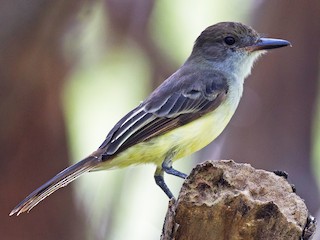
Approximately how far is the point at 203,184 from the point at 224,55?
7.24ft

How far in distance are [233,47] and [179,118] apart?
2.66 ft

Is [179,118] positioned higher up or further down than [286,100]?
further down

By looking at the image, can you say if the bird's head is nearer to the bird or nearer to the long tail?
the bird

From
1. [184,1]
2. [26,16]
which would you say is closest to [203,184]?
[26,16]

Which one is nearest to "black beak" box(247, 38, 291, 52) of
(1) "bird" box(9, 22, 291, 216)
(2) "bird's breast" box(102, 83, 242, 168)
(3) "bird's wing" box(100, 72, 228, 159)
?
(1) "bird" box(9, 22, 291, 216)

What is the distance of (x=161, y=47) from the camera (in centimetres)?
653

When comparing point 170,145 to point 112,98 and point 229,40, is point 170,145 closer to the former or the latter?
point 229,40

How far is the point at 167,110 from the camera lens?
519 centimetres

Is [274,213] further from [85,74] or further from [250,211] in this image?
[85,74]

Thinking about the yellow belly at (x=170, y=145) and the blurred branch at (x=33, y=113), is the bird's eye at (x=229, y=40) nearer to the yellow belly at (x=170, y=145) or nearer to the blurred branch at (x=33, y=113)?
the yellow belly at (x=170, y=145)

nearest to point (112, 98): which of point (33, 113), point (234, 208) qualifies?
point (33, 113)

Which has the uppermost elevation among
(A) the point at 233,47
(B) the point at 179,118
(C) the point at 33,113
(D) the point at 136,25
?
(D) the point at 136,25

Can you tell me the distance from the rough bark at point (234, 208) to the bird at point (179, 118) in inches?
43.4

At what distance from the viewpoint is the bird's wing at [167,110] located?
5016mm
